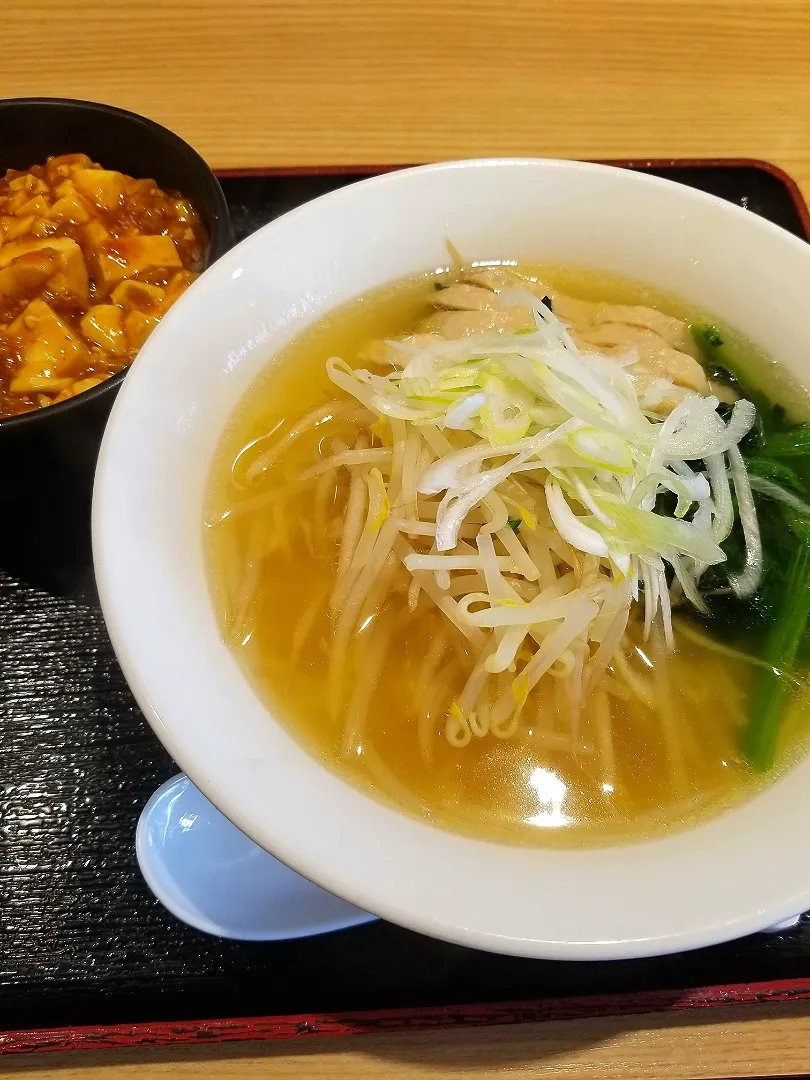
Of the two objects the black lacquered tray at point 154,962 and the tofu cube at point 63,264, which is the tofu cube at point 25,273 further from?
the black lacquered tray at point 154,962

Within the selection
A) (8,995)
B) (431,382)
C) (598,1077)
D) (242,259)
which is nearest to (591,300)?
(431,382)

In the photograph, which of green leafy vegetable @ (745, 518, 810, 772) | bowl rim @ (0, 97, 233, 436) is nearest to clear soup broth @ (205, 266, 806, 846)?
green leafy vegetable @ (745, 518, 810, 772)

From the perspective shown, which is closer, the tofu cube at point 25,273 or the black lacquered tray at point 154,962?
the black lacquered tray at point 154,962

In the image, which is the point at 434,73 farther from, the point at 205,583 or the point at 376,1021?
the point at 376,1021

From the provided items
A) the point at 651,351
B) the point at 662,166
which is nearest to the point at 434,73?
the point at 662,166

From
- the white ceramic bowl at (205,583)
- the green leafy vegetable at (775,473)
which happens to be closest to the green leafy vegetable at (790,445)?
the green leafy vegetable at (775,473)

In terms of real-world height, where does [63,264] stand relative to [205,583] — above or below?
above

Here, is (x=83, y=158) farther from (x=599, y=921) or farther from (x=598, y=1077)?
(x=598, y=1077)
